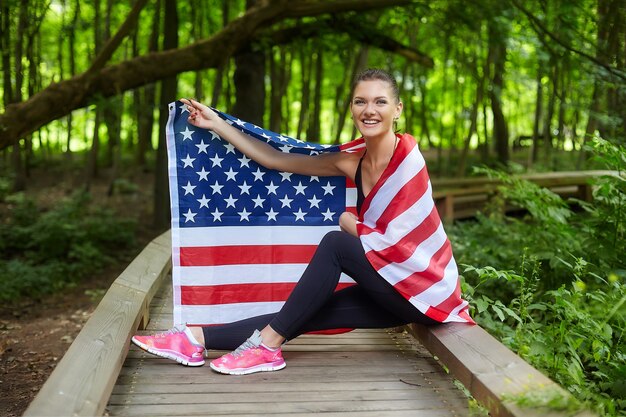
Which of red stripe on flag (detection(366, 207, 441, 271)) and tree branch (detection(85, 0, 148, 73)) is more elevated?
tree branch (detection(85, 0, 148, 73))

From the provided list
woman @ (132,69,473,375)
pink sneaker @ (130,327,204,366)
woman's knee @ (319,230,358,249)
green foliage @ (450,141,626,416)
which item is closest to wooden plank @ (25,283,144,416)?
pink sneaker @ (130,327,204,366)

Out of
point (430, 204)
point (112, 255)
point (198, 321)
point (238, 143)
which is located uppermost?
point (238, 143)

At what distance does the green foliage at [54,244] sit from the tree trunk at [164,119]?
2.26 feet

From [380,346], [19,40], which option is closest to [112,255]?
[19,40]

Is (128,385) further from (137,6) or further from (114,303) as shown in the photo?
(137,6)

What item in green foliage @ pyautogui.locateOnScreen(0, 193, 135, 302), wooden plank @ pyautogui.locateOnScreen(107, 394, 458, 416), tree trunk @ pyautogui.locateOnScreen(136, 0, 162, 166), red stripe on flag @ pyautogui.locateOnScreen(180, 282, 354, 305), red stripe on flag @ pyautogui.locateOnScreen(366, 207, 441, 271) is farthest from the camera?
tree trunk @ pyautogui.locateOnScreen(136, 0, 162, 166)

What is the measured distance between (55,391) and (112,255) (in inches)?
350

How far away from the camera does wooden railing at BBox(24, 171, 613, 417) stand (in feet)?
8.51

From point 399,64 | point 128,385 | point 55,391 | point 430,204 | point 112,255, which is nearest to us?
point 55,391

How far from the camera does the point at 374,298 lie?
3611 mm

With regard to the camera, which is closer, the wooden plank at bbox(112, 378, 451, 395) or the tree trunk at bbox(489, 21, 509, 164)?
the wooden plank at bbox(112, 378, 451, 395)

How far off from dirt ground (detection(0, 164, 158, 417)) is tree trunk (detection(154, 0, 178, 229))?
1.50 ft

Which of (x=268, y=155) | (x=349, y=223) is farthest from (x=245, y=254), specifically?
(x=349, y=223)

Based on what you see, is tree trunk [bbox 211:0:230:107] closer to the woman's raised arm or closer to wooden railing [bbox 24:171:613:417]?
the woman's raised arm
